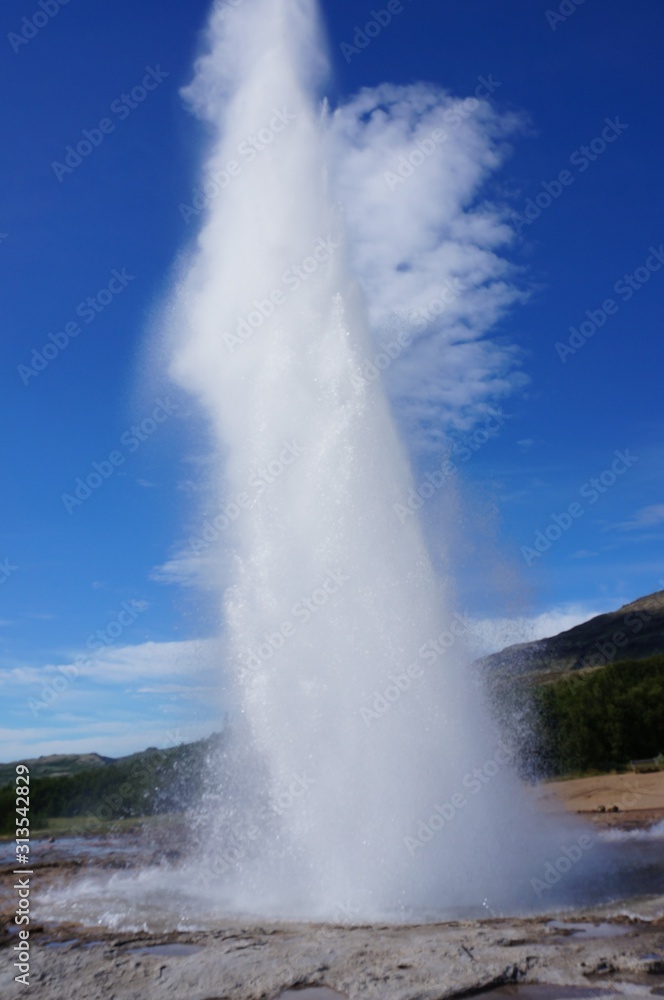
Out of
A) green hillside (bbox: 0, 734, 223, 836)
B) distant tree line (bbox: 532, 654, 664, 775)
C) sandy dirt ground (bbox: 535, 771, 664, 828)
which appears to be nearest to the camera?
sandy dirt ground (bbox: 535, 771, 664, 828)

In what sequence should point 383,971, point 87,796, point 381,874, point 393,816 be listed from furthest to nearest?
point 87,796, point 393,816, point 381,874, point 383,971

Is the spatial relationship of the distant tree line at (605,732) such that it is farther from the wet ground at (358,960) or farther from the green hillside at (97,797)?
the wet ground at (358,960)

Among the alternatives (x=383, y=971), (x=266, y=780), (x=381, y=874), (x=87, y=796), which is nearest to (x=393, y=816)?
(x=381, y=874)

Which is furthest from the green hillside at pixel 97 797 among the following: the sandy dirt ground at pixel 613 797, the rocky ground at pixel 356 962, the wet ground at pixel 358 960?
the rocky ground at pixel 356 962

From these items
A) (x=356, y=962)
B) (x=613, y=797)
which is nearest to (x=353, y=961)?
(x=356, y=962)

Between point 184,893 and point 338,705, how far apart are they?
521 centimetres

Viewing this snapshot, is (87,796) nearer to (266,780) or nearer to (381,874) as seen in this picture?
(266,780)

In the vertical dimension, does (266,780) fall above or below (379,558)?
below

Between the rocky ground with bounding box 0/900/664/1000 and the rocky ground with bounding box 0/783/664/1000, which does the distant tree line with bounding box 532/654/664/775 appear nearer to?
the rocky ground with bounding box 0/783/664/1000

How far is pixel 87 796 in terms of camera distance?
55.6 metres

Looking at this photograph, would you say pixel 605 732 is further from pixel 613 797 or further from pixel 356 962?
pixel 356 962

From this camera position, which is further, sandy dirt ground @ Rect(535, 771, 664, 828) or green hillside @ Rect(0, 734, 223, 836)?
green hillside @ Rect(0, 734, 223, 836)

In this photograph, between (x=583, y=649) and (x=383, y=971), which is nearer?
(x=383, y=971)

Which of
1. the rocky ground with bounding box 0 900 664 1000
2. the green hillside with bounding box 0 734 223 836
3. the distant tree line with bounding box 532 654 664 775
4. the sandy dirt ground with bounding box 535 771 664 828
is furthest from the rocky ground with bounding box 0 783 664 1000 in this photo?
the distant tree line with bounding box 532 654 664 775
